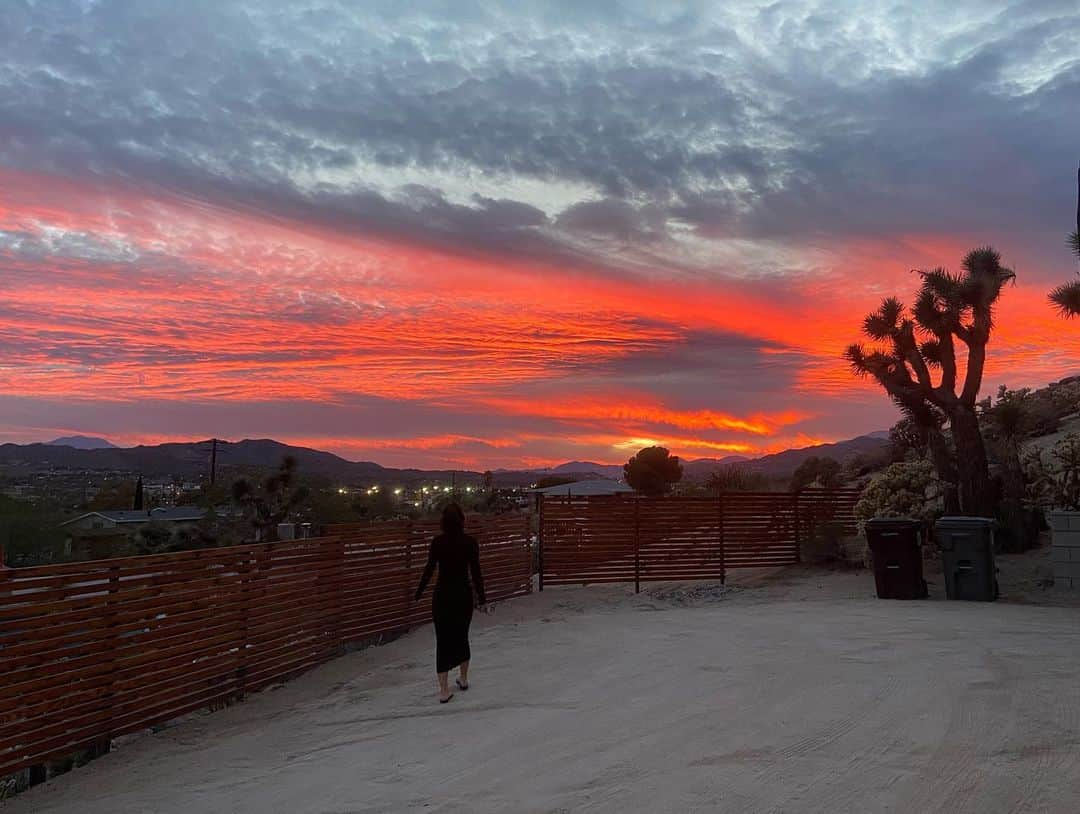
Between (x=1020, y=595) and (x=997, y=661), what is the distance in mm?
6374

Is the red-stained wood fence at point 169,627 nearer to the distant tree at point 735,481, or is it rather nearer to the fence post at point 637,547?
the fence post at point 637,547

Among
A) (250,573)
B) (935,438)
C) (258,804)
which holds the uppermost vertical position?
(935,438)

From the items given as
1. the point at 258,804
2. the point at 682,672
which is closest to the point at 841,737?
the point at 682,672

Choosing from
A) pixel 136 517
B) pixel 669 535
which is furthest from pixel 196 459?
pixel 669 535

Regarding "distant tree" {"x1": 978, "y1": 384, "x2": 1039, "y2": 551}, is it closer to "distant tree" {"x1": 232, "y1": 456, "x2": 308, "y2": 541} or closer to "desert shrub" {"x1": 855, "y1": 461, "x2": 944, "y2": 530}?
"desert shrub" {"x1": 855, "y1": 461, "x2": 944, "y2": 530}

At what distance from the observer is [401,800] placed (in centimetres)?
525

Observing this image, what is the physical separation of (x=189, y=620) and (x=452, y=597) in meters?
2.48

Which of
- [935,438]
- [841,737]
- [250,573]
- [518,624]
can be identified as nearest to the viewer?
Answer: [841,737]

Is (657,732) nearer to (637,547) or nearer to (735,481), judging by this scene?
(637,547)

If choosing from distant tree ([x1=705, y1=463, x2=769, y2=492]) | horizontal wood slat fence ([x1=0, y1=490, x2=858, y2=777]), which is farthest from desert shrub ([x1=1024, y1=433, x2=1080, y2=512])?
distant tree ([x1=705, y1=463, x2=769, y2=492])

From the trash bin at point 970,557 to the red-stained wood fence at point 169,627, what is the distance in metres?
8.76

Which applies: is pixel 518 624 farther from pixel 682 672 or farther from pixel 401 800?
pixel 401 800

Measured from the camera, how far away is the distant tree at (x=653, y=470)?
5712 cm

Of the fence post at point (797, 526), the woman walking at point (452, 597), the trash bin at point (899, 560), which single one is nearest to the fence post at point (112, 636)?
the woman walking at point (452, 597)
